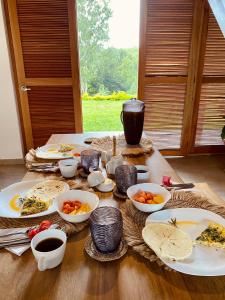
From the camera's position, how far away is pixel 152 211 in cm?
85

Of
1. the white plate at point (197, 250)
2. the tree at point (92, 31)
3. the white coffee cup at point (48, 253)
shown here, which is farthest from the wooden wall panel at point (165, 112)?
the white coffee cup at point (48, 253)

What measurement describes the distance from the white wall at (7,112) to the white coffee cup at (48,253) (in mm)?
2358

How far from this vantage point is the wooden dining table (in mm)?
589

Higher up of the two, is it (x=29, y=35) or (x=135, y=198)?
(x=29, y=35)

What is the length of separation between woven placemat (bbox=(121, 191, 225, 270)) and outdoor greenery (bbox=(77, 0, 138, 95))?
3025mm

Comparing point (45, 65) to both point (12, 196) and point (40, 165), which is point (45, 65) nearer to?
point (40, 165)

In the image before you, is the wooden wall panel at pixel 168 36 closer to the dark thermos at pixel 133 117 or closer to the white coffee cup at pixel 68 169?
the dark thermos at pixel 133 117

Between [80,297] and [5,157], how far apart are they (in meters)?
2.67

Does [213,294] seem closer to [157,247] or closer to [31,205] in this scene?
[157,247]

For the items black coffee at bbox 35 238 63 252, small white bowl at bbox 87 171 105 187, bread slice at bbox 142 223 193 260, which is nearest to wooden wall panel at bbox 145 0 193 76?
small white bowl at bbox 87 171 105 187

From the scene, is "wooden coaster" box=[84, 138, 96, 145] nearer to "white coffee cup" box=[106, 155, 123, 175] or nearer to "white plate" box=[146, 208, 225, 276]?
"white coffee cup" box=[106, 155, 123, 175]

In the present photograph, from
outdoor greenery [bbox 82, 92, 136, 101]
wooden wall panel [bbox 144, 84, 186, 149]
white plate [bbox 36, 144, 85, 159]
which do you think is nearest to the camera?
white plate [bbox 36, 144, 85, 159]

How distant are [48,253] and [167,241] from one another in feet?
1.10

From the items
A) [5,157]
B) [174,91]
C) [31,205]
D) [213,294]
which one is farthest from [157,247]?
[5,157]
